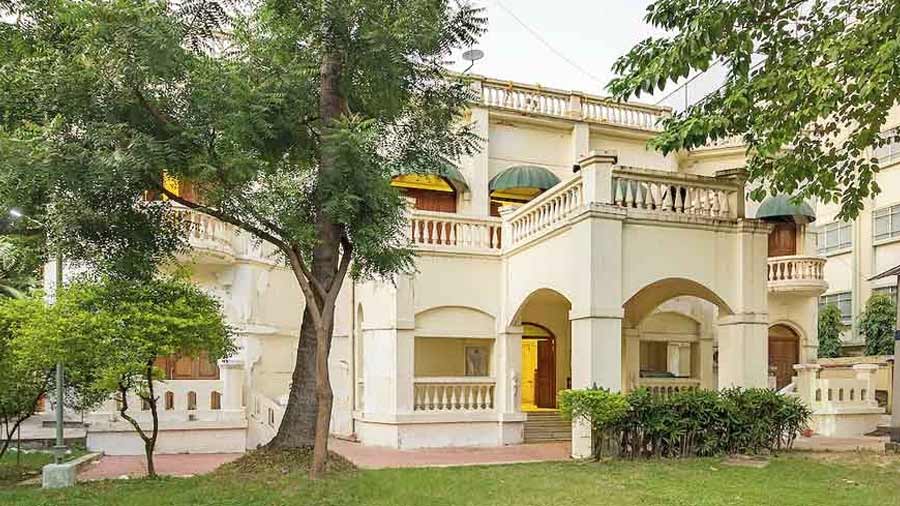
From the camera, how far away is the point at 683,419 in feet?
36.2

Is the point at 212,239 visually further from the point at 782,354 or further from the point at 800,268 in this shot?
the point at 782,354

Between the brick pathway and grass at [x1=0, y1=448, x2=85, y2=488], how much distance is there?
53 centimetres

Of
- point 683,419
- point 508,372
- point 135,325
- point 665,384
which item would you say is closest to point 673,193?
point 683,419

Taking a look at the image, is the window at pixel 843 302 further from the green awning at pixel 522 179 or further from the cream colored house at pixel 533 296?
the green awning at pixel 522 179

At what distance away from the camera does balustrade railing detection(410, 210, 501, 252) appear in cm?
1472

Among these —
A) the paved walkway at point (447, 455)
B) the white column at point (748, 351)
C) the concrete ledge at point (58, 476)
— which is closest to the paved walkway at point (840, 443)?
the white column at point (748, 351)

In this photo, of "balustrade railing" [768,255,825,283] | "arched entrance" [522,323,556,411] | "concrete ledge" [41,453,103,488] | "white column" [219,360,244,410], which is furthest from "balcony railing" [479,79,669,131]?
"concrete ledge" [41,453,103,488]

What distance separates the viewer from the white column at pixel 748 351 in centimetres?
1191

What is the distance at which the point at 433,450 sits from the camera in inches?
537

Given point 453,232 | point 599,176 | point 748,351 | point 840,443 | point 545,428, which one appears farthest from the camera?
point 545,428

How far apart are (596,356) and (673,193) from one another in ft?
10.0

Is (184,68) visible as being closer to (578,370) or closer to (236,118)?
(236,118)

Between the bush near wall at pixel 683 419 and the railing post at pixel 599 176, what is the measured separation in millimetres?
2921

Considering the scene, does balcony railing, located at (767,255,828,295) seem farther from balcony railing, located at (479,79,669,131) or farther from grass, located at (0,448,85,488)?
grass, located at (0,448,85,488)
